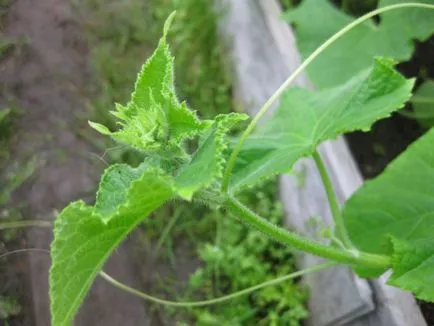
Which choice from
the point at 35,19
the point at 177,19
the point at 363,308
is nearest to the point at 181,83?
the point at 177,19

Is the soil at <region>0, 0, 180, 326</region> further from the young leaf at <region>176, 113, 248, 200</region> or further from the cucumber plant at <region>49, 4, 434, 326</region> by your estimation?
the young leaf at <region>176, 113, 248, 200</region>

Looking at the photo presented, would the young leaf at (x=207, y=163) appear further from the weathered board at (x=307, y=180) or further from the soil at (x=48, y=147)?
the weathered board at (x=307, y=180)

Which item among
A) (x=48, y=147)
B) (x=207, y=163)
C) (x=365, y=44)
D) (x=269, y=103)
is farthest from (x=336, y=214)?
(x=48, y=147)

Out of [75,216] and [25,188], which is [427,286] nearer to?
[75,216]

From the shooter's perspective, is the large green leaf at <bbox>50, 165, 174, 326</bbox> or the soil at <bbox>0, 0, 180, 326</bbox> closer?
the large green leaf at <bbox>50, 165, 174, 326</bbox>

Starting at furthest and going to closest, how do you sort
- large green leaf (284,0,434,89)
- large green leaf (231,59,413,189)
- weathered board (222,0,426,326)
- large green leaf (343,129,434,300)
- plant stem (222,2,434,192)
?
large green leaf (284,0,434,89) < weathered board (222,0,426,326) < large green leaf (343,129,434,300) < large green leaf (231,59,413,189) < plant stem (222,2,434,192)

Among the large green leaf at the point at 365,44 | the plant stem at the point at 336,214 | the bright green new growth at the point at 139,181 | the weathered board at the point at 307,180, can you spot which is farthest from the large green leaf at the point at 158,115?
the large green leaf at the point at 365,44

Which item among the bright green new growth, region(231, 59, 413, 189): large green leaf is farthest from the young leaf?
region(231, 59, 413, 189): large green leaf
